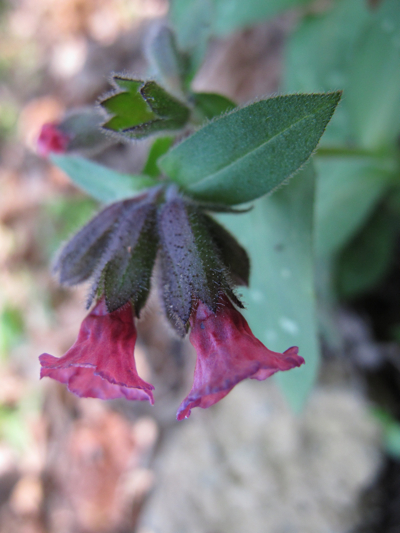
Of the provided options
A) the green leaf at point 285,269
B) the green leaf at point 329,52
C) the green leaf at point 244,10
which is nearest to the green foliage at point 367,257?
the green leaf at point 329,52

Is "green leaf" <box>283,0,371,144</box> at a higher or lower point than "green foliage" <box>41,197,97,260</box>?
lower

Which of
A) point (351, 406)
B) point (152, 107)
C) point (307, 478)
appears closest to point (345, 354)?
point (351, 406)

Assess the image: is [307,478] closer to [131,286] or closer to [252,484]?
[252,484]

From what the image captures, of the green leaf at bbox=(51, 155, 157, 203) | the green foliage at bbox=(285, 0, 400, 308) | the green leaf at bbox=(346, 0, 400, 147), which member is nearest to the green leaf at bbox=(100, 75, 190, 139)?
the green leaf at bbox=(51, 155, 157, 203)

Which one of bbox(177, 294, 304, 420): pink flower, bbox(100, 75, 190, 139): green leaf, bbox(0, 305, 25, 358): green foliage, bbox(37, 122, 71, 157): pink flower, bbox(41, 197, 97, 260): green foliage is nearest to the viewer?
bbox(177, 294, 304, 420): pink flower

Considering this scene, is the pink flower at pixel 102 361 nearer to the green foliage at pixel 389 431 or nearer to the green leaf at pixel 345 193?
the green leaf at pixel 345 193

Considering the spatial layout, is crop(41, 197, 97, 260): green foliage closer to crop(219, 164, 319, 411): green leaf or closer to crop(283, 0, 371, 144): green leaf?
crop(283, 0, 371, 144): green leaf
